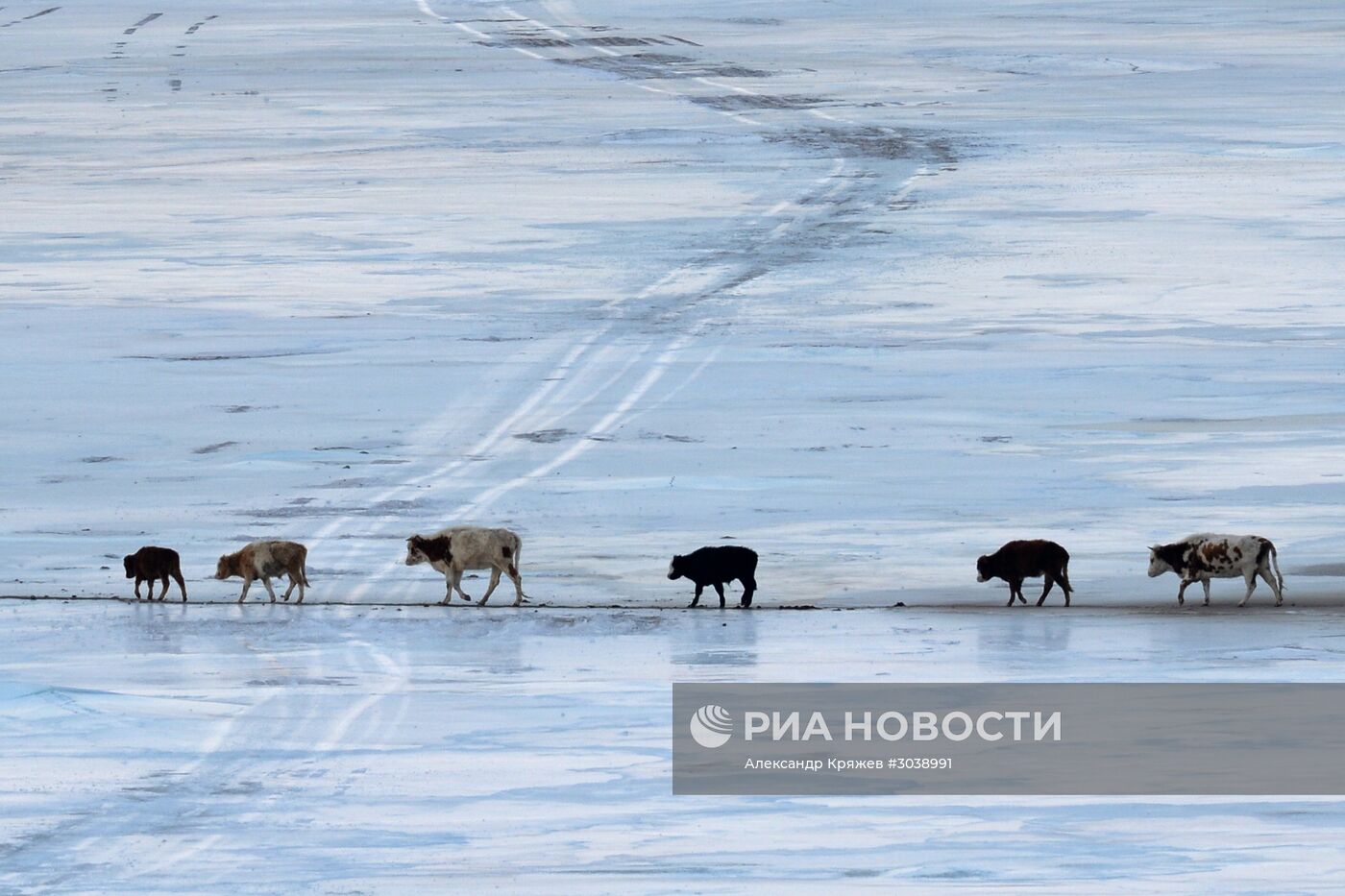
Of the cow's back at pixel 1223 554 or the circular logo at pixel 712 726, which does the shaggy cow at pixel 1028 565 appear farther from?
the circular logo at pixel 712 726

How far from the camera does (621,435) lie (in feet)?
57.2

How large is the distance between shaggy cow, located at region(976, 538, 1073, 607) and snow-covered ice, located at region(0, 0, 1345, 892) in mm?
213

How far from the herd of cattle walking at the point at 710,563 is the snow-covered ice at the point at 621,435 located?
0.68 feet

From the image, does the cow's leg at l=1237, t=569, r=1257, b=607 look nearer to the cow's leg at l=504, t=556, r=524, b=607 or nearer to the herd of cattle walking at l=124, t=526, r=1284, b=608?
the herd of cattle walking at l=124, t=526, r=1284, b=608

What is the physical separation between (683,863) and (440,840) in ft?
2.91

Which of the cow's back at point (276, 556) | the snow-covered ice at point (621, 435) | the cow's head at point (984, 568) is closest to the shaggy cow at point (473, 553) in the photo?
the snow-covered ice at point (621, 435)

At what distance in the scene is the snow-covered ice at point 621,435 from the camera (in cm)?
911

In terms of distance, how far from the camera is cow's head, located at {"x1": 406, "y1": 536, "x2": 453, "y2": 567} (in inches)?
502

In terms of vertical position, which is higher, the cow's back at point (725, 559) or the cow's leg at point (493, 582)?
the cow's back at point (725, 559)

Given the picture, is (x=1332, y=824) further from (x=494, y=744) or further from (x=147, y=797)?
(x=147, y=797)

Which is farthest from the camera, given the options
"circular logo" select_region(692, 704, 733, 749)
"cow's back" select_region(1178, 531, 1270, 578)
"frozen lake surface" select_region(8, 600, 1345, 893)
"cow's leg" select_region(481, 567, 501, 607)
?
"cow's leg" select_region(481, 567, 501, 607)

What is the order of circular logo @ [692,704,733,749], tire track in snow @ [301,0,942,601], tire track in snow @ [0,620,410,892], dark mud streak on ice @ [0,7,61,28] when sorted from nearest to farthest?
tire track in snow @ [0,620,410,892] < circular logo @ [692,704,733,749] < tire track in snow @ [301,0,942,601] < dark mud streak on ice @ [0,7,61,28]

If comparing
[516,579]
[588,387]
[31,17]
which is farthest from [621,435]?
[31,17]

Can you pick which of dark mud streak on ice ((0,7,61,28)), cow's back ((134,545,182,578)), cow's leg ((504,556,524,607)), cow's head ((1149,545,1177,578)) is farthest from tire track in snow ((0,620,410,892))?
dark mud streak on ice ((0,7,61,28))
